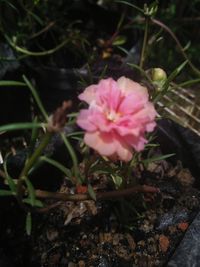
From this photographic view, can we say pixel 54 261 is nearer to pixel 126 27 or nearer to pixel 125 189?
pixel 125 189

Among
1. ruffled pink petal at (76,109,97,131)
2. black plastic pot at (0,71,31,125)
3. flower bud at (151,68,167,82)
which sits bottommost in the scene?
black plastic pot at (0,71,31,125)

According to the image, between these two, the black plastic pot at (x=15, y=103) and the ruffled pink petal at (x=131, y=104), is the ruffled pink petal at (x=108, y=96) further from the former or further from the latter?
the black plastic pot at (x=15, y=103)

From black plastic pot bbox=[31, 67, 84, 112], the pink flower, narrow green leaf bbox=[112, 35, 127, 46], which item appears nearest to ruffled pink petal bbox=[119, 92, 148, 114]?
the pink flower

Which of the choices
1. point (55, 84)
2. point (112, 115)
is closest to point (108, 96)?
point (112, 115)

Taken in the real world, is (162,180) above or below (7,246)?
above

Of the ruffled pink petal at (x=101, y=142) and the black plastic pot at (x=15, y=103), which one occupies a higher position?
the ruffled pink petal at (x=101, y=142)

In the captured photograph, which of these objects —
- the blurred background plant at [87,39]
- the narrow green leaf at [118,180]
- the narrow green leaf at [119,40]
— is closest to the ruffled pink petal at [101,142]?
the narrow green leaf at [118,180]

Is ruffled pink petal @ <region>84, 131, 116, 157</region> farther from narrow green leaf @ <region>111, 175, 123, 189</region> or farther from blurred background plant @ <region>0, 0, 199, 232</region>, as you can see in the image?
blurred background plant @ <region>0, 0, 199, 232</region>

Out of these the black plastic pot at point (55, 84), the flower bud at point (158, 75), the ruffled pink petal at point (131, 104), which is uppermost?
the ruffled pink petal at point (131, 104)

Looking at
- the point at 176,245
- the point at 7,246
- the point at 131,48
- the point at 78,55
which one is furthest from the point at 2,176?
the point at 131,48
